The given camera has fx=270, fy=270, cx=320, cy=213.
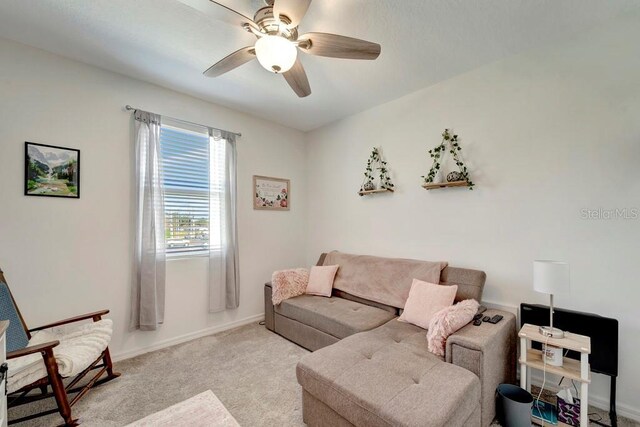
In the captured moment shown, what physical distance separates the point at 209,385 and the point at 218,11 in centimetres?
262

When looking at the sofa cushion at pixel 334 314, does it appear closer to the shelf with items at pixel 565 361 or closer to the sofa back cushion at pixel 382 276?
the sofa back cushion at pixel 382 276

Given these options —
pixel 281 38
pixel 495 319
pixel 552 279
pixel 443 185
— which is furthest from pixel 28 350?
pixel 443 185

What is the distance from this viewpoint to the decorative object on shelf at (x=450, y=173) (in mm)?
2545

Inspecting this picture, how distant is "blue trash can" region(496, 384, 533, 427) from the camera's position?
1614 mm

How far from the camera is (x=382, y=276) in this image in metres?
2.86

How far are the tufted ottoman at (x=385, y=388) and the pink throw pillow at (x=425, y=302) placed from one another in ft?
1.17

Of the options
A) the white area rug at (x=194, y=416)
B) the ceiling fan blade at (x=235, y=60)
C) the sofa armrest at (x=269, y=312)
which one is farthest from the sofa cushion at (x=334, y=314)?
the ceiling fan blade at (x=235, y=60)

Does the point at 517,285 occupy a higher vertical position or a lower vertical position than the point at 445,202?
lower

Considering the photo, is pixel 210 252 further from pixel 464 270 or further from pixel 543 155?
pixel 543 155

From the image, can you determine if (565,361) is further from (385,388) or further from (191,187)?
Answer: (191,187)

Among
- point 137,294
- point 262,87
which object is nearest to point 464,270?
point 262,87

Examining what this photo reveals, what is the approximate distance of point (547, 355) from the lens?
173cm

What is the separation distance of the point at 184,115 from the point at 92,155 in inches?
38.2

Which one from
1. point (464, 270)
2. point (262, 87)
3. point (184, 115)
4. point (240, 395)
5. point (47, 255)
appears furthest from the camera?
point (184, 115)
